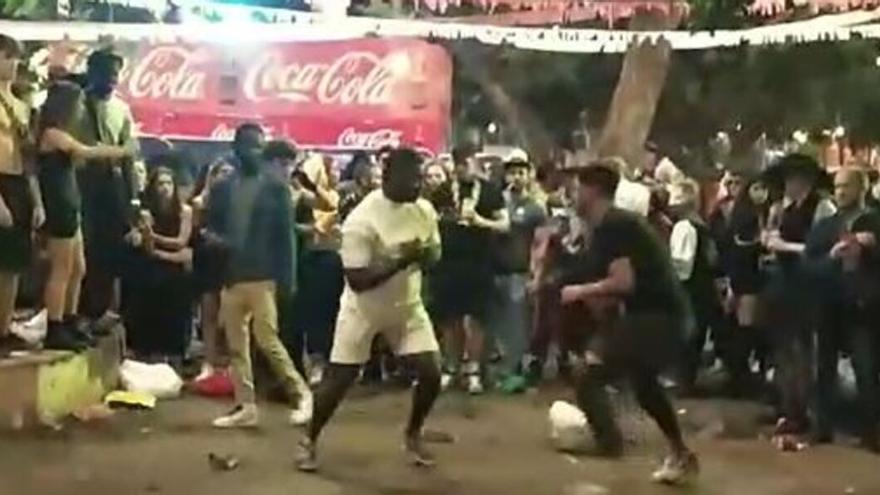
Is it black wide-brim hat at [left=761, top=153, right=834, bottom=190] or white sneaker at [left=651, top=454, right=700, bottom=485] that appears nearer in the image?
white sneaker at [left=651, top=454, right=700, bottom=485]

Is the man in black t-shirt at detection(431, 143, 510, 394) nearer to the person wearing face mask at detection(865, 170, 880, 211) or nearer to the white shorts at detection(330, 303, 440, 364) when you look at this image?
the person wearing face mask at detection(865, 170, 880, 211)

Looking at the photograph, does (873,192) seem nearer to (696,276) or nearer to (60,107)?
(696,276)

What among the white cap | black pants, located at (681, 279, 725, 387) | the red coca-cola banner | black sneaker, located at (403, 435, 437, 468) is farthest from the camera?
the red coca-cola banner

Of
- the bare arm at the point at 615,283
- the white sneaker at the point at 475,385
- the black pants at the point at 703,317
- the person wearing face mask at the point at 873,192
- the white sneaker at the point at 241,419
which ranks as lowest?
the white sneaker at the point at 475,385

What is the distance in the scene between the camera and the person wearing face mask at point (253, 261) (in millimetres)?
10117

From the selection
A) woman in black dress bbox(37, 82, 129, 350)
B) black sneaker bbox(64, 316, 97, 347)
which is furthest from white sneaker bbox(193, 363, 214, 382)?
woman in black dress bbox(37, 82, 129, 350)

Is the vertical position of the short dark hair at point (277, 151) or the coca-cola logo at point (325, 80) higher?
the coca-cola logo at point (325, 80)

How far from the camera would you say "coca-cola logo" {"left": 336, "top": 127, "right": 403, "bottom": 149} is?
14.3 m

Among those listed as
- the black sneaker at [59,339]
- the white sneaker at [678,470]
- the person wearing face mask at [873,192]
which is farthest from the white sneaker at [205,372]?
the person wearing face mask at [873,192]

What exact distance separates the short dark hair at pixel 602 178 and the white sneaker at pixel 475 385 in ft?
12.2

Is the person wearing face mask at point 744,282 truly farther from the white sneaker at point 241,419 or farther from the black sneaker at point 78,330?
the black sneaker at point 78,330

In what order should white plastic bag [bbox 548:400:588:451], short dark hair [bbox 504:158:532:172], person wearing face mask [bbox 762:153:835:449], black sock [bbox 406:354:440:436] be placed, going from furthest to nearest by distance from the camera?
1. short dark hair [bbox 504:158:532:172]
2. person wearing face mask [bbox 762:153:835:449]
3. white plastic bag [bbox 548:400:588:451]
4. black sock [bbox 406:354:440:436]

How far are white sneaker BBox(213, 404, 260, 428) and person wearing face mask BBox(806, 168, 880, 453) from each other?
313 cm

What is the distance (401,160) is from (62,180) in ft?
6.77
